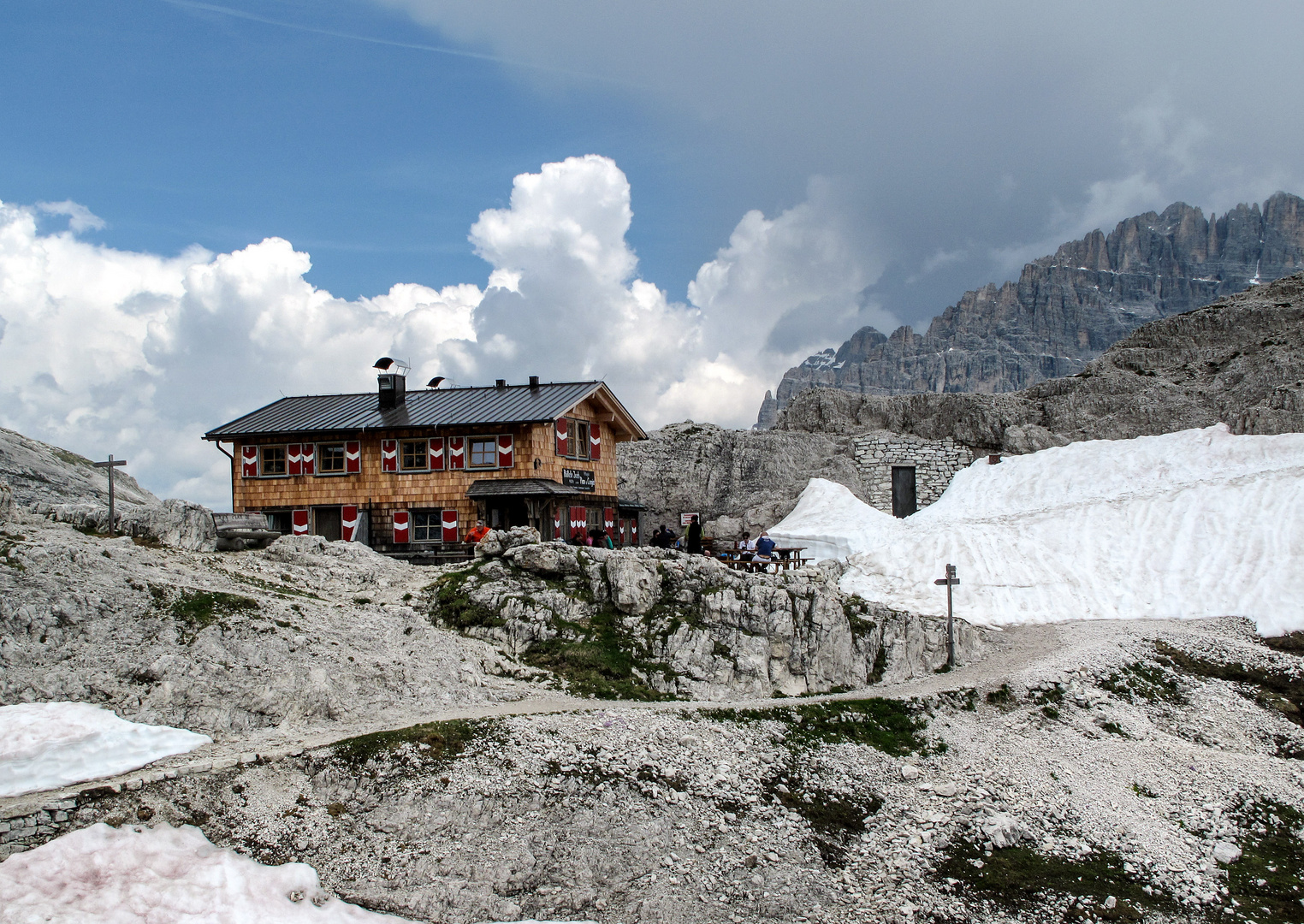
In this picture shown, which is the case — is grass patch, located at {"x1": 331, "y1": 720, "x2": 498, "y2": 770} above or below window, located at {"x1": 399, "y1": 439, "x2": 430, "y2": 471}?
below

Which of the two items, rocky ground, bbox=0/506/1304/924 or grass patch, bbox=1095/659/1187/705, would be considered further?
grass patch, bbox=1095/659/1187/705

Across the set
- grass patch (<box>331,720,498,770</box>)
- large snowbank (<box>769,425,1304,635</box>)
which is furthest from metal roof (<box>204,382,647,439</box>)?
grass patch (<box>331,720,498,770</box>)

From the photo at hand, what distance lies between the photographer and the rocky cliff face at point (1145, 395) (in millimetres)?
36469

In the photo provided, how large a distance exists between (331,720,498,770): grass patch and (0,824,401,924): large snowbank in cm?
230

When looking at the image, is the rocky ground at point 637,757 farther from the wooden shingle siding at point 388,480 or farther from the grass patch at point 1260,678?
the wooden shingle siding at point 388,480

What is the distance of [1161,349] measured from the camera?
40.8 meters

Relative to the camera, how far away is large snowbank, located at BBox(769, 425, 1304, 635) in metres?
25.4

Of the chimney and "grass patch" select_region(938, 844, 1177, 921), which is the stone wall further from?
"grass patch" select_region(938, 844, 1177, 921)

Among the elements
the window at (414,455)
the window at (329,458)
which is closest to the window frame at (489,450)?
the window at (414,455)

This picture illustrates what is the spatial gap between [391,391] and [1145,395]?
32.1 m

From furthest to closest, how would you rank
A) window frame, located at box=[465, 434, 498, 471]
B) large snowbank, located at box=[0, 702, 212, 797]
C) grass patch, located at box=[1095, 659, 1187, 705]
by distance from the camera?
window frame, located at box=[465, 434, 498, 471] → grass patch, located at box=[1095, 659, 1187, 705] → large snowbank, located at box=[0, 702, 212, 797]

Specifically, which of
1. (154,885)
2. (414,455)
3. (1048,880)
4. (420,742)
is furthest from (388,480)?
(1048,880)

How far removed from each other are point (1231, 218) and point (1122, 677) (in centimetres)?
16114

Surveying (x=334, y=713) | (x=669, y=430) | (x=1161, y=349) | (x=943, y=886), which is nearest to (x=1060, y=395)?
(x=1161, y=349)
